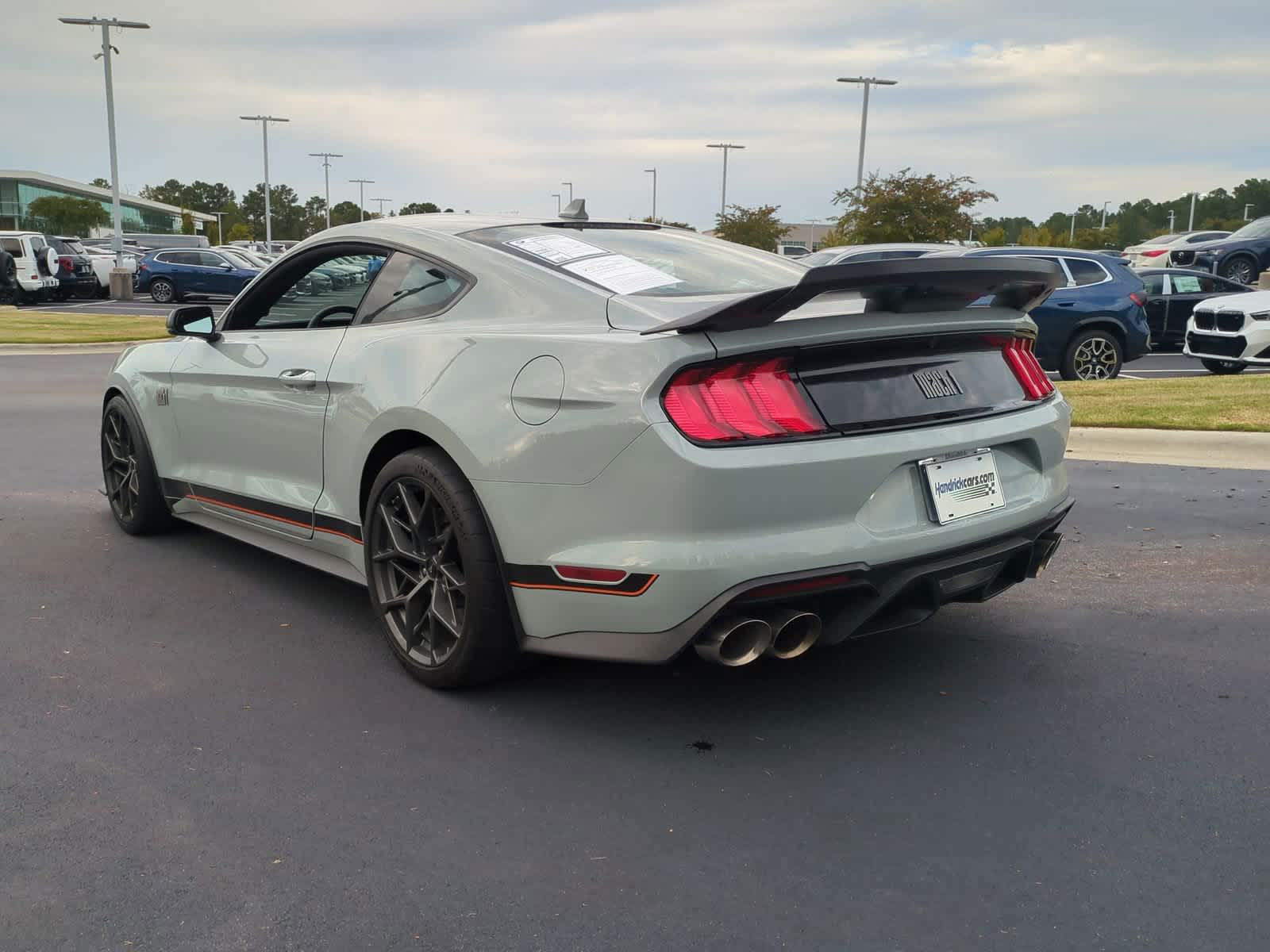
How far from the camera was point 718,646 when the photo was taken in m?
3.26

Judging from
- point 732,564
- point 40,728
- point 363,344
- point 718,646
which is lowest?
point 40,728

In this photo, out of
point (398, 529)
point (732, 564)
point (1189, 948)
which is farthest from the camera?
point (398, 529)

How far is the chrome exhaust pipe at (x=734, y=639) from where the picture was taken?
127 inches

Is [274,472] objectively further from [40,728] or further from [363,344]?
[40,728]

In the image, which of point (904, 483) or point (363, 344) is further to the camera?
point (363, 344)

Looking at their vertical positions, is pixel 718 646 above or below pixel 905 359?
below

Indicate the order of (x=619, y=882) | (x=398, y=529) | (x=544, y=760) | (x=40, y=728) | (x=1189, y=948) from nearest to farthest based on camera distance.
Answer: (x=1189, y=948)
(x=619, y=882)
(x=544, y=760)
(x=40, y=728)
(x=398, y=529)

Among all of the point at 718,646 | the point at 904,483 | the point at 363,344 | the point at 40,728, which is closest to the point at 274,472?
the point at 363,344

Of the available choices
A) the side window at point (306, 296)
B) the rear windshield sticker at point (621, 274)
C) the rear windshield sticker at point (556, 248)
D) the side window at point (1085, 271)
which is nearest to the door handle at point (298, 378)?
the side window at point (306, 296)

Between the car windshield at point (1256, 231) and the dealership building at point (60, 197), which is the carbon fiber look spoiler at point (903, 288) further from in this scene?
the dealership building at point (60, 197)

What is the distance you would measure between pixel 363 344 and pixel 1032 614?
264 cm

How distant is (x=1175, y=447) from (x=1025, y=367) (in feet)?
16.7

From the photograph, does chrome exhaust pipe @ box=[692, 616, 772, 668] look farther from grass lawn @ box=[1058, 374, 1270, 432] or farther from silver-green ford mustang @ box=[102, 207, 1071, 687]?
grass lawn @ box=[1058, 374, 1270, 432]

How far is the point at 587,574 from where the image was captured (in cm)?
332
